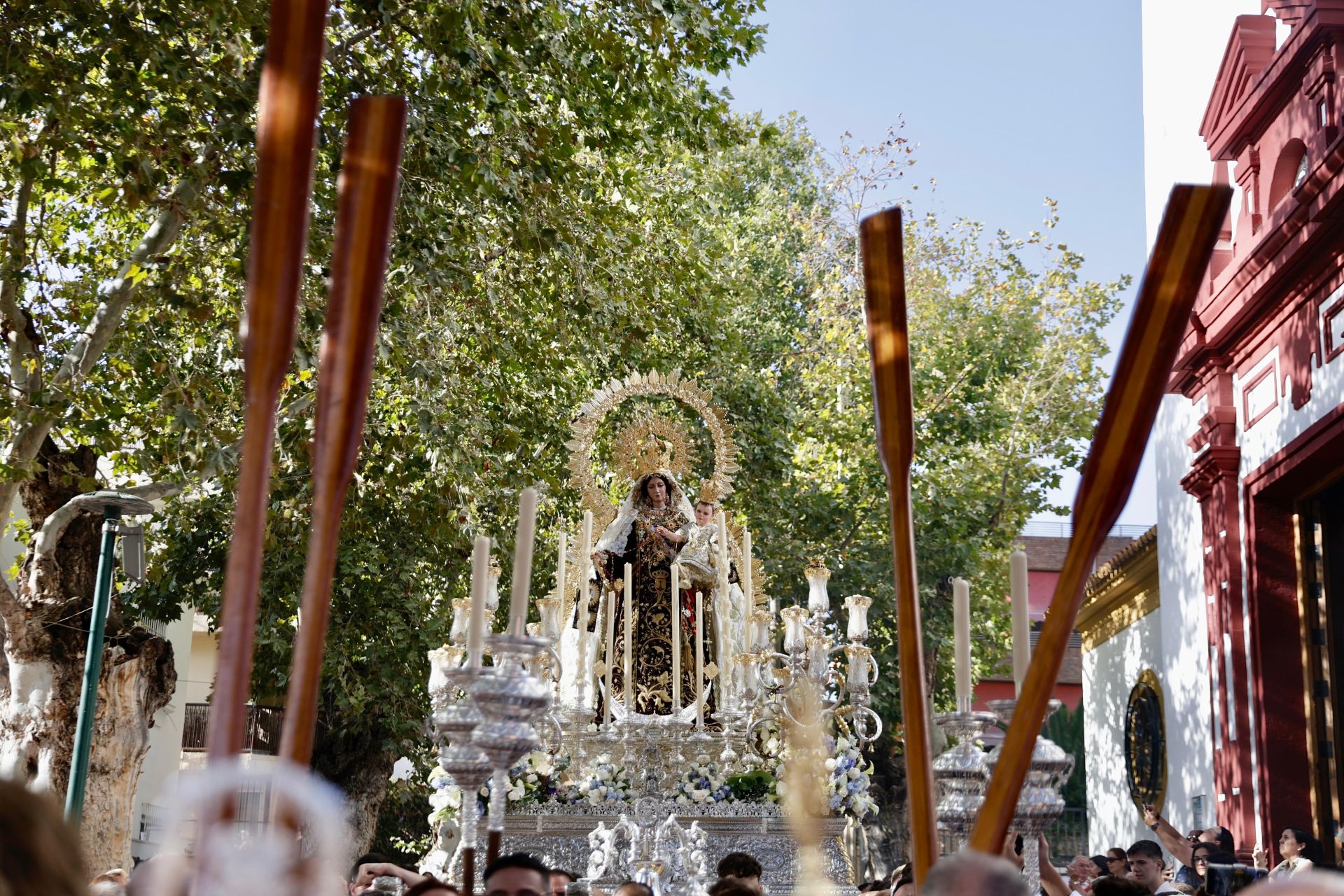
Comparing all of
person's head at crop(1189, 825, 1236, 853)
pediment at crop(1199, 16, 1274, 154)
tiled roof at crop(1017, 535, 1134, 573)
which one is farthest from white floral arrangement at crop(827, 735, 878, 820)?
tiled roof at crop(1017, 535, 1134, 573)

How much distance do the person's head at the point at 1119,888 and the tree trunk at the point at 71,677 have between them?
7.33 meters

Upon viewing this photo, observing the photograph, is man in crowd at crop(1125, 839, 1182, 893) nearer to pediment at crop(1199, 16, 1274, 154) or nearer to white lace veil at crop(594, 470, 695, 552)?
white lace veil at crop(594, 470, 695, 552)

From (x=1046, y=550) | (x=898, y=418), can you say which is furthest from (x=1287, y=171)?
(x=1046, y=550)

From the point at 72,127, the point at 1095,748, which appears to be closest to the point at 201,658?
the point at 1095,748

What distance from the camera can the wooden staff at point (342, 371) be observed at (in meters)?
1.65

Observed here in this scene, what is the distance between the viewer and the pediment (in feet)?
Answer: 36.8

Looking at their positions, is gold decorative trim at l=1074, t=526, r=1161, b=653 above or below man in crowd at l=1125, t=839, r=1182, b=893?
above

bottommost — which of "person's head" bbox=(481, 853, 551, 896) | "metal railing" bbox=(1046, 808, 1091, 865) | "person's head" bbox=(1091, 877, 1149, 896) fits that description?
"metal railing" bbox=(1046, 808, 1091, 865)

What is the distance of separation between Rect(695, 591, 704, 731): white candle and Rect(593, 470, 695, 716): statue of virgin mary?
0.30ft

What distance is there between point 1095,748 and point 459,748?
18372mm

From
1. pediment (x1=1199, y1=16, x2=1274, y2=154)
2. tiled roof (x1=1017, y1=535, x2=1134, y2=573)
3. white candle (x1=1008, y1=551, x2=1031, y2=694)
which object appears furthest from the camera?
tiled roof (x1=1017, y1=535, x2=1134, y2=573)

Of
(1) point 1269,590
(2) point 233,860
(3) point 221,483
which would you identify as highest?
(3) point 221,483

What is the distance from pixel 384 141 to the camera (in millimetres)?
1714

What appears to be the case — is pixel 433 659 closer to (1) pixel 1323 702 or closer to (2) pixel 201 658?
(1) pixel 1323 702
